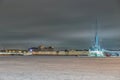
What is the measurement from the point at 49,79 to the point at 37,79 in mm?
2644

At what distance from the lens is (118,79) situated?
66.0 m

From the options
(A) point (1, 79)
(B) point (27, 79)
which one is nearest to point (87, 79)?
(B) point (27, 79)

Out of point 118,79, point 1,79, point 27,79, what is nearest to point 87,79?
point 118,79

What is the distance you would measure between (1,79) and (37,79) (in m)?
6.83

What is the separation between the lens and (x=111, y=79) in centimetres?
6638

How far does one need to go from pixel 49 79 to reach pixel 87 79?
291 inches

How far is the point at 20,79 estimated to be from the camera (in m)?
67.1

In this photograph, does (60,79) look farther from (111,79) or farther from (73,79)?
(111,79)

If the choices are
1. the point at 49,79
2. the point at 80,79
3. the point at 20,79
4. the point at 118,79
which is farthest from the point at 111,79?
the point at 20,79

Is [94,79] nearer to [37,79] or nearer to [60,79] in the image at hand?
[60,79]

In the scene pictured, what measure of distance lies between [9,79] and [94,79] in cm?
1601

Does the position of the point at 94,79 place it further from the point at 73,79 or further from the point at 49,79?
the point at 49,79

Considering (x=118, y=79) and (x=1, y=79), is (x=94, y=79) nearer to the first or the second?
(x=118, y=79)

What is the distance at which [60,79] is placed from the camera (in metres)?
68.1
